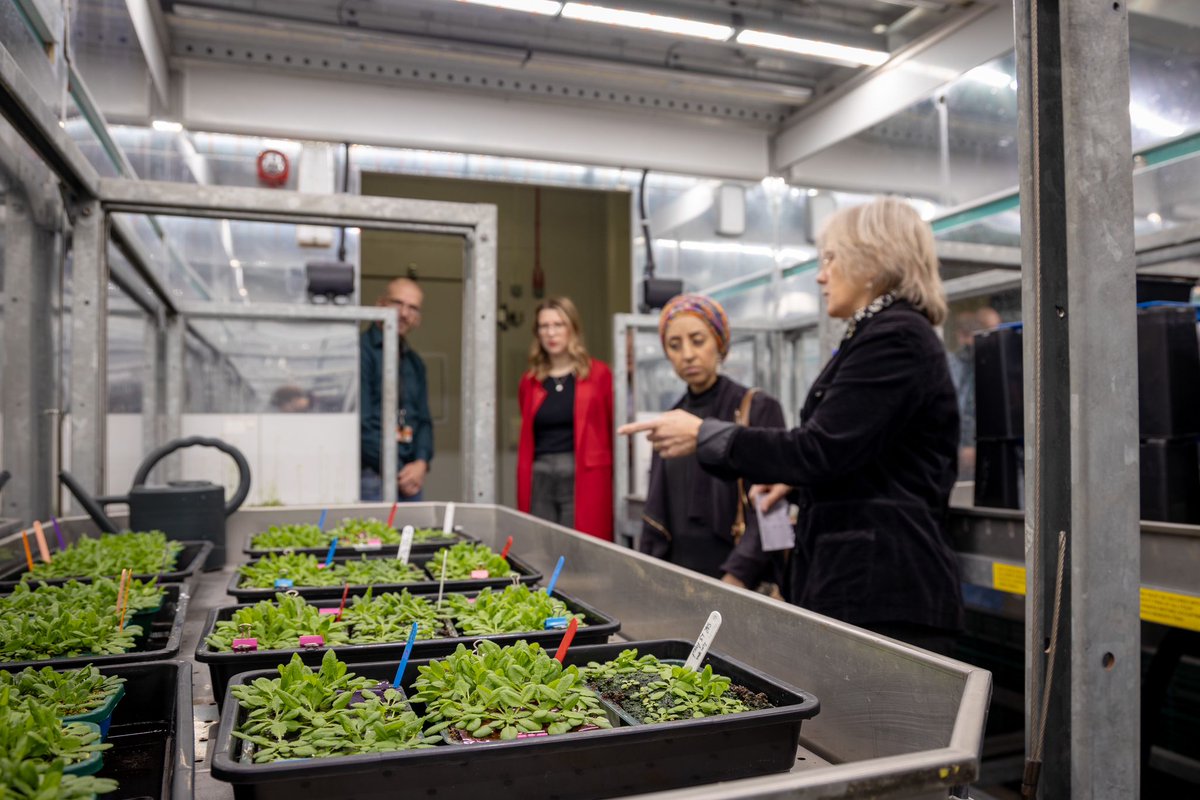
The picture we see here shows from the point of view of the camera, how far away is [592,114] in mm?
4324

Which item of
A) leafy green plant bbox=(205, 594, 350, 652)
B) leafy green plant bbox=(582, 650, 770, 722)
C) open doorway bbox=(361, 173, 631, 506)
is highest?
open doorway bbox=(361, 173, 631, 506)

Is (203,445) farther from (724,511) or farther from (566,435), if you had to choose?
(566,435)

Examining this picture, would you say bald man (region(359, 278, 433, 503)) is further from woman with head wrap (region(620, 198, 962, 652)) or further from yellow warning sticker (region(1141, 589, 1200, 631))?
yellow warning sticker (region(1141, 589, 1200, 631))

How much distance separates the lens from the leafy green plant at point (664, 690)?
2.24ft

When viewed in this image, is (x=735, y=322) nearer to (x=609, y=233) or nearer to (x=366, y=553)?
(x=609, y=233)

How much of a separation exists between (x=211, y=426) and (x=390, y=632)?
2.59 meters

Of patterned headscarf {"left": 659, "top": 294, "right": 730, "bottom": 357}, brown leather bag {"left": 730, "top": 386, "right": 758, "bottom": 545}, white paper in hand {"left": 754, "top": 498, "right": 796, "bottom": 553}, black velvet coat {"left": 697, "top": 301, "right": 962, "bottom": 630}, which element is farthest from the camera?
patterned headscarf {"left": 659, "top": 294, "right": 730, "bottom": 357}

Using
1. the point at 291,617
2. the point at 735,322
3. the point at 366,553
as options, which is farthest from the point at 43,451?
the point at 735,322

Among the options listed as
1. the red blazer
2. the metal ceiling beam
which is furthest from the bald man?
the metal ceiling beam

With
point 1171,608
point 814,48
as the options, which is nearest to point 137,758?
point 1171,608

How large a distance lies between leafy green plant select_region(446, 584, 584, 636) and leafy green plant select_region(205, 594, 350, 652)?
14 centimetres

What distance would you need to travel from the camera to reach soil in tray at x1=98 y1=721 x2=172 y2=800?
63 cm

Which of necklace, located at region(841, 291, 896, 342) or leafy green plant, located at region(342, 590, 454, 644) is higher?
necklace, located at region(841, 291, 896, 342)

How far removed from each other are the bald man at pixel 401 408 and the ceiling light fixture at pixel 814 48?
5.90ft
